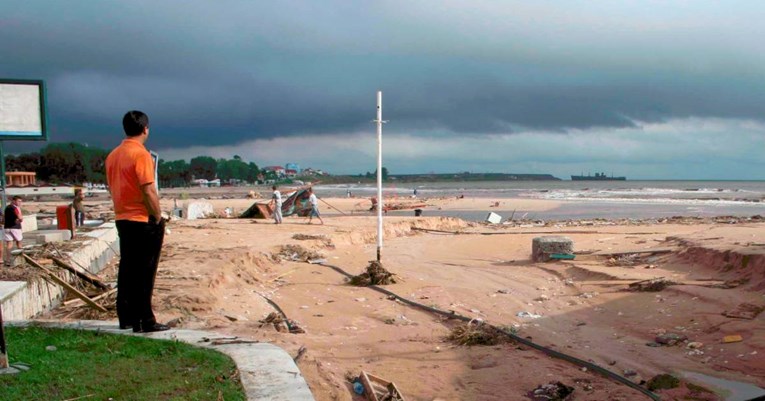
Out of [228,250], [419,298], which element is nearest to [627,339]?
[419,298]

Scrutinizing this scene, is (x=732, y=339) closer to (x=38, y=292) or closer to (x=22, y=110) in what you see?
(x=38, y=292)

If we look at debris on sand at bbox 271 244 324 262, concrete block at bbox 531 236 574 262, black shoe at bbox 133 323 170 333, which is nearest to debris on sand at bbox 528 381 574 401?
black shoe at bbox 133 323 170 333

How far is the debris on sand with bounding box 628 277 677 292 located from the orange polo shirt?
26.7 ft

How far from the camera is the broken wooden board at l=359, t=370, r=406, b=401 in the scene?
185 inches

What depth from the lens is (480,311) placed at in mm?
8906

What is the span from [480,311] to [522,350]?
2.28 metres

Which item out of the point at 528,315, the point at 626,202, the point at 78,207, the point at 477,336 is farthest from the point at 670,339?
the point at 626,202

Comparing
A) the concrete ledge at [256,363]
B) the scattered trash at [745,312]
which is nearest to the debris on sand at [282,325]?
the concrete ledge at [256,363]

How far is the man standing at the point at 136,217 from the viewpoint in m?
4.97

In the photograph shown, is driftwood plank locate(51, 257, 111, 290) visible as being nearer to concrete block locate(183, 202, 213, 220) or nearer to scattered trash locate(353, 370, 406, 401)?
scattered trash locate(353, 370, 406, 401)

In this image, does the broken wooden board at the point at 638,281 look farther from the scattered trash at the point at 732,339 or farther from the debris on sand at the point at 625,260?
the scattered trash at the point at 732,339

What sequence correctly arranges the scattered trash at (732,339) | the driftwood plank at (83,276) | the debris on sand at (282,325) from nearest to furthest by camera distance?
the scattered trash at (732,339) → the debris on sand at (282,325) → the driftwood plank at (83,276)

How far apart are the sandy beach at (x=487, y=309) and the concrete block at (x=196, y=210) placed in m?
11.2

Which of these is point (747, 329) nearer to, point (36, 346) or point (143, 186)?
point (143, 186)
